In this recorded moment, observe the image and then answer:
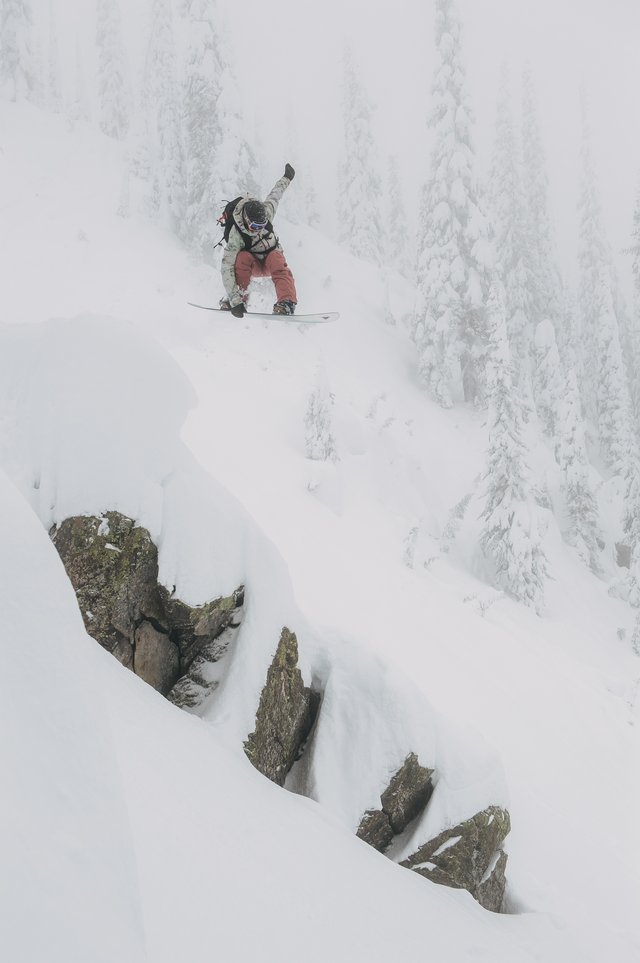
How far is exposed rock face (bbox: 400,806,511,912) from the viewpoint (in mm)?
5035

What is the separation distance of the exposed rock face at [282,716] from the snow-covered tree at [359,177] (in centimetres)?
3457

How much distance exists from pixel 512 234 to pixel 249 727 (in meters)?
30.5

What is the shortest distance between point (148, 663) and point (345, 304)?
23937 mm

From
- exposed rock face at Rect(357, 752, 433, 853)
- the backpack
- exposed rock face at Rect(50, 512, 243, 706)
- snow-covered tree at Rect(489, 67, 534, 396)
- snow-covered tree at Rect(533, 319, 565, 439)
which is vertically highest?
snow-covered tree at Rect(489, 67, 534, 396)

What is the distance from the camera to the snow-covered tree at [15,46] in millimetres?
32469

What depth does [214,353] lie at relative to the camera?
18.7m

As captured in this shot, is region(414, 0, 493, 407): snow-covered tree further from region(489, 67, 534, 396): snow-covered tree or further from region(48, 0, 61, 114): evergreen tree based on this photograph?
region(48, 0, 61, 114): evergreen tree

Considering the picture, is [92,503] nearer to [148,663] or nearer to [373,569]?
[148,663]

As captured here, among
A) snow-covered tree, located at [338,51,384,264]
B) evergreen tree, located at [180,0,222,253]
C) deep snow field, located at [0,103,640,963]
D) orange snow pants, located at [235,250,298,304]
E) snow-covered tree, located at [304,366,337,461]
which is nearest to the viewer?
deep snow field, located at [0,103,640,963]

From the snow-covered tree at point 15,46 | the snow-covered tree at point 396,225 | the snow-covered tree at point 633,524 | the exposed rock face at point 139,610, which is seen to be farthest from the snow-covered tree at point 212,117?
the snow-covered tree at point 396,225

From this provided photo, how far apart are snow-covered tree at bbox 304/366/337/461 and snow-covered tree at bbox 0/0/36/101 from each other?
31935mm

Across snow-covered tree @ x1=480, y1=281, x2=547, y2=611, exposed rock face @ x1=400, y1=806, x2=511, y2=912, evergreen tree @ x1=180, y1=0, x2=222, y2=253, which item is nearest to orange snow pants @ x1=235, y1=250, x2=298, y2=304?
exposed rock face @ x1=400, y1=806, x2=511, y2=912

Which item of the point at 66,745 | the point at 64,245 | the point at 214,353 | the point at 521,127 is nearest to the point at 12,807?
the point at 66,745

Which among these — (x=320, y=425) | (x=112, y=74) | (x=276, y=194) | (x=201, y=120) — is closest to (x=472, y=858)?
(x=276, y=194)
